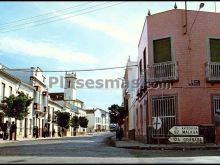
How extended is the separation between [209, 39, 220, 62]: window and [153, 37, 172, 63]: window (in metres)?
2.44

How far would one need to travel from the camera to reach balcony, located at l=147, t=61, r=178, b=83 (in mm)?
23922

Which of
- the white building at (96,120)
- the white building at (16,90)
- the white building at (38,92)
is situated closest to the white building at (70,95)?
the white building at (96,120)

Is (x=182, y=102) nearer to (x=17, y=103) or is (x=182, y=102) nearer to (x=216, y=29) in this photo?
(x=216, y=29)

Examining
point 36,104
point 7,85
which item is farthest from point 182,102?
point 36,104

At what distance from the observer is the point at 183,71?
24172 mm

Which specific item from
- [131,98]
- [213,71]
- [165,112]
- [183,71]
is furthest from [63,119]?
[213,71]

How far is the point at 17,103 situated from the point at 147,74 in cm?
1637

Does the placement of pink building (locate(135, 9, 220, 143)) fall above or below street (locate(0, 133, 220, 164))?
above

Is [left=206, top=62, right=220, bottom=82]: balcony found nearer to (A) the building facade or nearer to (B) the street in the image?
(B) the street

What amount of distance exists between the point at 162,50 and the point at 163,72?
1450 millimetres

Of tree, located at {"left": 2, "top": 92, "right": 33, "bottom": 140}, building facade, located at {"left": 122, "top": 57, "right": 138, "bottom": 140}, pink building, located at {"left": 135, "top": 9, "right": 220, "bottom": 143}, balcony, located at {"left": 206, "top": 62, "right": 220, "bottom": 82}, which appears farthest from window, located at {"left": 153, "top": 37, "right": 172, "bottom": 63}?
tree, located at {"left": 2, "top": 92, "right": 33, "bottom": 140}

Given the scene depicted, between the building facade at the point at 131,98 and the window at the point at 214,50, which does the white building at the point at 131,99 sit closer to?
the building facade at the point at 131,98

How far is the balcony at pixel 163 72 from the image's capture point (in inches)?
942

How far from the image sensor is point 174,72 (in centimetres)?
2394
